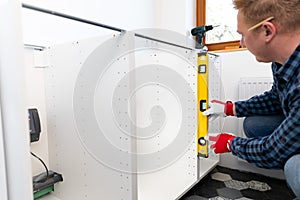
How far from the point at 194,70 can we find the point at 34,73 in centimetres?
82

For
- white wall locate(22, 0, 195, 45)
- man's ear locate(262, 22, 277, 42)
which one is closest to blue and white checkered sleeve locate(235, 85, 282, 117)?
man's ear locate(262, 22, 277, 42)

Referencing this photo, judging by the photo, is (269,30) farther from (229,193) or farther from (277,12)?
(229,193)

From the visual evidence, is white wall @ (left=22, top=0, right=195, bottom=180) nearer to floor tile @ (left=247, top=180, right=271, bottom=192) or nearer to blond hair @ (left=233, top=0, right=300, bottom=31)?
blond hair @ (left=233, top=0, right=300, bottom=31)

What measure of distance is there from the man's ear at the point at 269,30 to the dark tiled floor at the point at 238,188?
87 cm

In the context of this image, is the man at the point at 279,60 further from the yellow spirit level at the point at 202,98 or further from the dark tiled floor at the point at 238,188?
the dark tiled floor at the point at 238,188

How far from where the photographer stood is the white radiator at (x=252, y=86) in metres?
1.34

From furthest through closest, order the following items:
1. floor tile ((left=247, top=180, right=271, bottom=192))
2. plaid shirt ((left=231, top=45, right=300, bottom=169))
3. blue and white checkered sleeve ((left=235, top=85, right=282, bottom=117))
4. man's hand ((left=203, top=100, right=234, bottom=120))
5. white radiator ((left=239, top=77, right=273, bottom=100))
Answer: white radiator ((left=239, top=77, right=273, bottom=100)) < floor tile ((left=247, top=180, right=271, bottom=192)) < man's hand ((left=203, top=100, right=234, bottom=120)) < blue and white checkered sleeve ((left=235, top=85, right=282, bottom=117)) < plaid shirt ((left=231, top=45, right=300, bottom=169))

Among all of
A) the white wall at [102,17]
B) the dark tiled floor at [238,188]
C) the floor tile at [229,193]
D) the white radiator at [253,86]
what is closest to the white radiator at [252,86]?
the white radiator at [253,86]

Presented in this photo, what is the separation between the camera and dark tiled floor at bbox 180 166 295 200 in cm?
113

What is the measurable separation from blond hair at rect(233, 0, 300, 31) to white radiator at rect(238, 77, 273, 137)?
2.74ft

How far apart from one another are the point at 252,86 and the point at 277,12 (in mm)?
887

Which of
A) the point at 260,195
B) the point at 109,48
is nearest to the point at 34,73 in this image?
the point at 109,48

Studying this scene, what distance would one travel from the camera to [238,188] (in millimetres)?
1221

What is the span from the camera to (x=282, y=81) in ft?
2.16
